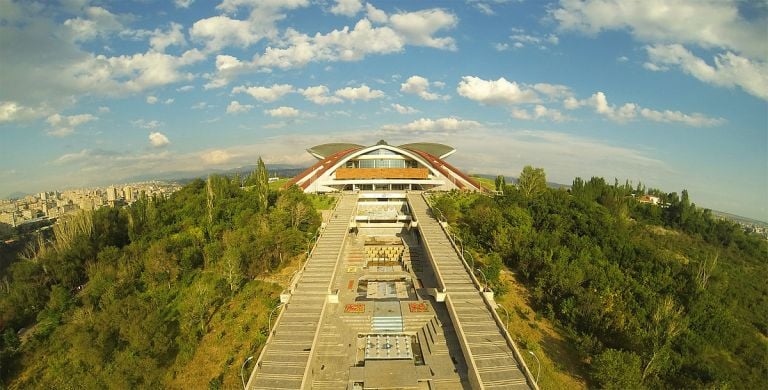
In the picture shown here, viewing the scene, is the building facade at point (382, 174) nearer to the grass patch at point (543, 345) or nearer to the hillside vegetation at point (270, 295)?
the hillside vegetation at point (270, 295)

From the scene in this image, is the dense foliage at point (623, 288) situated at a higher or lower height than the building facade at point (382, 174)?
lower

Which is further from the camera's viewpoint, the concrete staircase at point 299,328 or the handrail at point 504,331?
the concrete staircase at point 299,328

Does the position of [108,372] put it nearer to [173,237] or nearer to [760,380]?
[173,237]

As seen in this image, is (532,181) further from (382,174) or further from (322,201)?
(322,201)

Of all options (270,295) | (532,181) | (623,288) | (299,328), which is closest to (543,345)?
(623,288)

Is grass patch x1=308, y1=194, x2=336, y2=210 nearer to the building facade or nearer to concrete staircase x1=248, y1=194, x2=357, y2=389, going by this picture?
the building facade

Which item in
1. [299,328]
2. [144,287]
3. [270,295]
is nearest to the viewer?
[299,328]

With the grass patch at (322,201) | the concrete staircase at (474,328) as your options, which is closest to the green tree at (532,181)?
the concrete staircase at (474,328)

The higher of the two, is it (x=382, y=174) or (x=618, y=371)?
(x=382, y=174)
